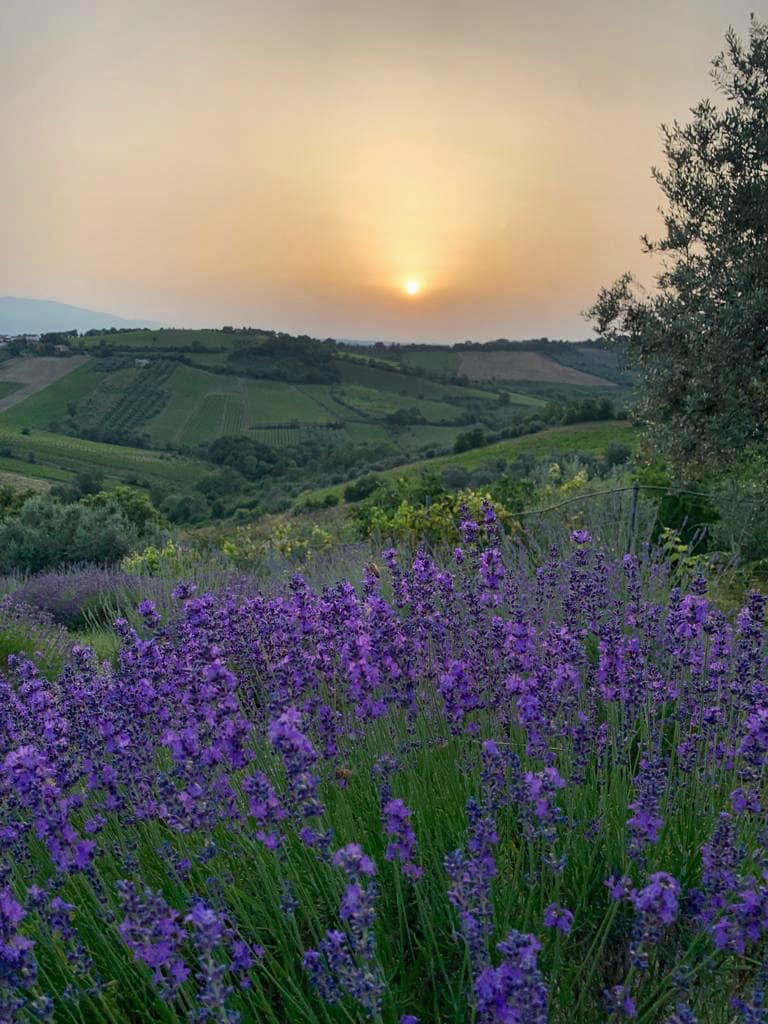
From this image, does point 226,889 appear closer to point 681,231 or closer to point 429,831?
point 429,831

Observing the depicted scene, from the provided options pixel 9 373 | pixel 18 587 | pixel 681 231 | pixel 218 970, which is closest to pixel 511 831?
pixel 218 970

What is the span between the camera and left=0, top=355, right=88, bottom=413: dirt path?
82.5 meters

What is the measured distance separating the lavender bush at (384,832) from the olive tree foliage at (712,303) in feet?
17.9

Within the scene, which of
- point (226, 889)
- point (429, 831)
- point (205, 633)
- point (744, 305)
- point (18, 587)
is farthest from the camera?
point (18, 587)

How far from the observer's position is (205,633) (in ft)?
9.09

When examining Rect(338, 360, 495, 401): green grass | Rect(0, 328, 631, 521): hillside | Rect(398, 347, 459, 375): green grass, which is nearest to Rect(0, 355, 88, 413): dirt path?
Rect(0, 328, 631, 521): hillside

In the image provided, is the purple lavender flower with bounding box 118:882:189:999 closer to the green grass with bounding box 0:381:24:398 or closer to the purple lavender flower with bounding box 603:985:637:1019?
the purple lavender flower with bounding box 603:985:637:1019

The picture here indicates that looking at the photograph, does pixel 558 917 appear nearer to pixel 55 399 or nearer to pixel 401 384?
pixel 55 399


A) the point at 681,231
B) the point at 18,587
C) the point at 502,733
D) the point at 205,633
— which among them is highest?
the point at 681,231

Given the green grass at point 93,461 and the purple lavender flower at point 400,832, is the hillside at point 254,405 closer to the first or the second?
the green grass at point 93,461

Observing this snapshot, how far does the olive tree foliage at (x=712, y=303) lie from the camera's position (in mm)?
7797

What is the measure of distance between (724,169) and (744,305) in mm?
2146

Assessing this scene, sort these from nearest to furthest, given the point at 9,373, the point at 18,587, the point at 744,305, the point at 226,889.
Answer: the point at 226,889 < the point at 744,305 < the point at 18,587 < the point at 9,373

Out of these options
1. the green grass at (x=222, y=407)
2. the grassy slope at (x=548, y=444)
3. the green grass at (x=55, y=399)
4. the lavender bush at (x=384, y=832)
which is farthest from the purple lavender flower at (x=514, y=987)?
the green grass at (x=55, y=399)
